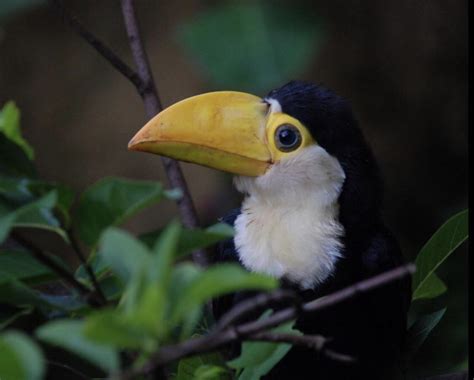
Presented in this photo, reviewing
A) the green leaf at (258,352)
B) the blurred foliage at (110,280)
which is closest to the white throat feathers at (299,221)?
the blurred foliage at (110,280)

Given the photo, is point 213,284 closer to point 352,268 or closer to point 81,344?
point 81,344

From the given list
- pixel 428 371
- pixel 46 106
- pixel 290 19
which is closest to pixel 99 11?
pixel 46 106

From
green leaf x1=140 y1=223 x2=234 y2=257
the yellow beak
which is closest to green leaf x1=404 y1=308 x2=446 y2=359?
the yellow beak

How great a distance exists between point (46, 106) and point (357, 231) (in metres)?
2.59

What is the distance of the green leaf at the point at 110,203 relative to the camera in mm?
974

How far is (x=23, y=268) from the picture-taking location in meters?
1.04

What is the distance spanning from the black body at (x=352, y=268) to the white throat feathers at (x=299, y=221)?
2cm

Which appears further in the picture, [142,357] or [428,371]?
[428,371]

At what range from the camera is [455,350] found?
10.3 feet

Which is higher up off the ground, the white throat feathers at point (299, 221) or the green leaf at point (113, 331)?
the green leaf at point (113, 331)

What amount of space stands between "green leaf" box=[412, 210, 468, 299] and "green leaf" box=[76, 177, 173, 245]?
74 cm

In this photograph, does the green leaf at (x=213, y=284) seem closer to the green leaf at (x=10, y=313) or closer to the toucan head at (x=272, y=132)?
the green leaf at (x=10, y=313)

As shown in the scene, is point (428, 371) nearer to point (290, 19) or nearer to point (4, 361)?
→ point (290, 19)

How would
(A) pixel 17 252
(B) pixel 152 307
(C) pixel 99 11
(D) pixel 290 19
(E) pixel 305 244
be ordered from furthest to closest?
(C) pixel 99 11 < (D) pixel 290 19 < (E) pixel 305 244 < (A) pixel 17 252 < (B) pixel 152 307
